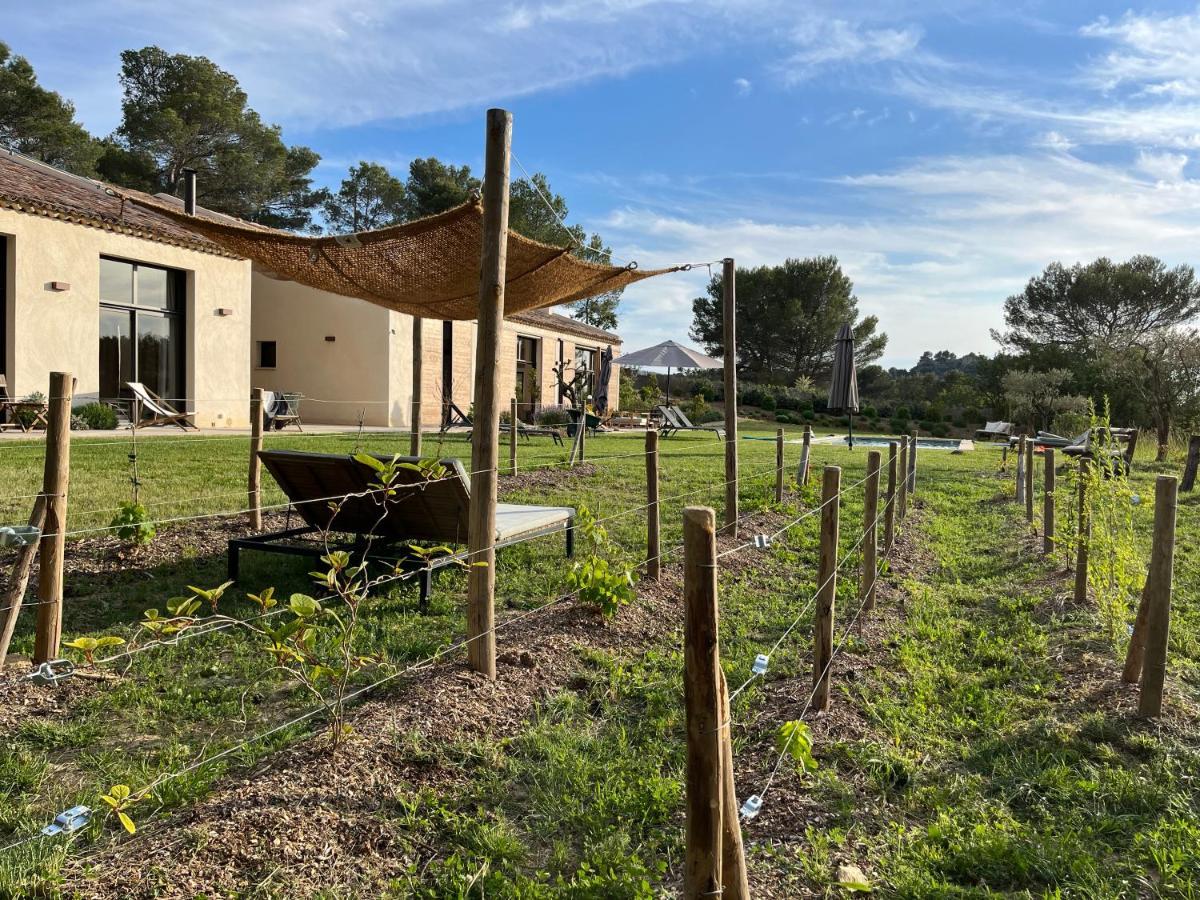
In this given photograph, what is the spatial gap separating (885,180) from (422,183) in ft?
65.4

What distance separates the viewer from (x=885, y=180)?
59.7ft

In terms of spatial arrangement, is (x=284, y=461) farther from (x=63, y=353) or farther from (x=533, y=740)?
(x=63, y=353)

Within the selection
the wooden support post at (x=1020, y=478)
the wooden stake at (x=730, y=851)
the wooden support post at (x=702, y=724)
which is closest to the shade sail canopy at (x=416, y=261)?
the wooden support post at (x=702, y=724)

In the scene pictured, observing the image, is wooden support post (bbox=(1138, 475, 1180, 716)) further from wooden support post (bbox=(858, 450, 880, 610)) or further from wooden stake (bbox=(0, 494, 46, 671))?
wooden stake (bbox=(0, 494, 46, 671))

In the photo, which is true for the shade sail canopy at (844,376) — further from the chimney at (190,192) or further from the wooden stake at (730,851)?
the wooden stake at (730,851)

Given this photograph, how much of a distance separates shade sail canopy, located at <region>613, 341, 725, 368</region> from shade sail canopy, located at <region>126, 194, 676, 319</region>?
12.7 meters

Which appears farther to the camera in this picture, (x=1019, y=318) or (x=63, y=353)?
(x=1019, y=318)

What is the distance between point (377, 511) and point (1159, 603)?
389 centimetres

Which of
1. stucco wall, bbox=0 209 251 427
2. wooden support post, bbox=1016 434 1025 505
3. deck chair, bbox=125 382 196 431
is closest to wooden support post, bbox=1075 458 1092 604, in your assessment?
wooden support post, bbox=1016 434 1025 505

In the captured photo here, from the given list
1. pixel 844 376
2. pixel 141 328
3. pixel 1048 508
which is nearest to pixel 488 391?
pixel 1048 508

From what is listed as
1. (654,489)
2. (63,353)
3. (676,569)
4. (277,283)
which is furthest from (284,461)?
(277,283)

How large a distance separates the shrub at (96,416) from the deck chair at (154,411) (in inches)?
16.2

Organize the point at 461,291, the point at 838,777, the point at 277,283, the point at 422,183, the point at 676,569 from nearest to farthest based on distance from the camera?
1. the point at 838,777
2. the point at 676,569
3. the point at 461,291
4. the point at 277,283
5. the point at 422,183

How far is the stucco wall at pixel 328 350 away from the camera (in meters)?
18.8
